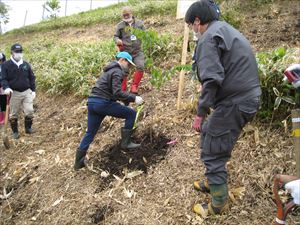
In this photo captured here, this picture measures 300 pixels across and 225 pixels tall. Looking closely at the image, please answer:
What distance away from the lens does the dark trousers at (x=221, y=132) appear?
3289mm

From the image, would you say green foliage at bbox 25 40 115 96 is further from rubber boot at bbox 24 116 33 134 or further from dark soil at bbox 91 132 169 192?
dark soil at bbox 91 132 169 192

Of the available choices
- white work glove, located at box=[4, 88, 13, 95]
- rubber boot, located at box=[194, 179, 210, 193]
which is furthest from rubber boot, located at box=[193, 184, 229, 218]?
white work glove, located at box=[4, 88, 13, 95]

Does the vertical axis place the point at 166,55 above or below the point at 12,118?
above

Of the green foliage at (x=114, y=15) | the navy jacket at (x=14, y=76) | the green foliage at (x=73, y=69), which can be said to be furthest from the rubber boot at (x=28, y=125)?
the green foliage at (x=114, y=15)

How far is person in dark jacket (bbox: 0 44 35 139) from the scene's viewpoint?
648 cm

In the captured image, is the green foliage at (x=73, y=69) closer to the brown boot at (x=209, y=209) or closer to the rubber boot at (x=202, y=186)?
the rubber boot at (x=202, y=186)

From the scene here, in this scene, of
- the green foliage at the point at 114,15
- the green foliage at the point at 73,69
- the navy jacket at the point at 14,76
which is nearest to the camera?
the navy jacket at the point at 14,76

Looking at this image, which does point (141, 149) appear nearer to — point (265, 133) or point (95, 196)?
point (95, 196)

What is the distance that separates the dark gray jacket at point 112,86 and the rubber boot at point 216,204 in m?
1.75

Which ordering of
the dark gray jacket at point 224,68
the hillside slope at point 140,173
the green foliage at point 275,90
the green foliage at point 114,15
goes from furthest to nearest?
the green foliage at point 114,15
the green foliage at point 275,90
the hillside slope at point 140,173
the dark gray jacket at point 224,68

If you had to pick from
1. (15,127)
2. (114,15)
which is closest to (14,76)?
(15,127)

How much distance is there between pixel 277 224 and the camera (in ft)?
10.2

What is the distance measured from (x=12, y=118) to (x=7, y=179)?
154cm

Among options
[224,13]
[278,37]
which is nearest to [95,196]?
[278,37]
